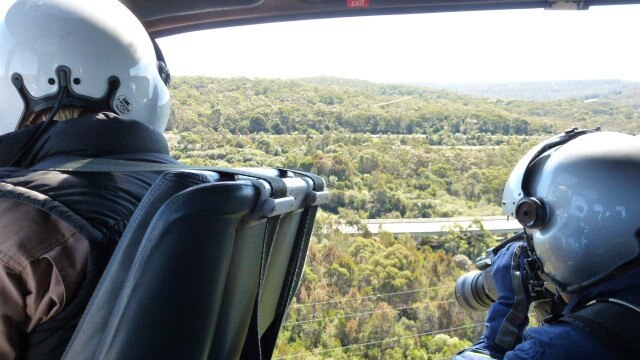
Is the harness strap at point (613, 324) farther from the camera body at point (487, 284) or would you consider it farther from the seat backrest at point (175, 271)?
the seat backrest at point (175, 271)

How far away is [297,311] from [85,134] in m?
1.80

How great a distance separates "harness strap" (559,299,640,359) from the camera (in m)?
0.99

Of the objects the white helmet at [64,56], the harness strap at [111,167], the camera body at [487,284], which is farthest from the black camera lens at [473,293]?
the white helmet at [64,56]

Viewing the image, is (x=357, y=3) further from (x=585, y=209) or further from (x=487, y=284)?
(x=585, y=209)

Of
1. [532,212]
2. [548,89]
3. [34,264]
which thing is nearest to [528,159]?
[532,212]

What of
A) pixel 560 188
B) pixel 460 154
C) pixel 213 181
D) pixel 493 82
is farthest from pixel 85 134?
pixel 493 82

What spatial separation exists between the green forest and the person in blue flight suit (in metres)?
1.22

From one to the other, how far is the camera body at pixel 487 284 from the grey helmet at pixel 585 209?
58 millimetres

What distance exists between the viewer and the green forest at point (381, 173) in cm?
263

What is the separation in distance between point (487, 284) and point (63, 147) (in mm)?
998

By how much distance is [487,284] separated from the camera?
4.89 ft

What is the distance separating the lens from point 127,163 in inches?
37.8

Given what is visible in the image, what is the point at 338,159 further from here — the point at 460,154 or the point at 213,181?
the point at 213,181

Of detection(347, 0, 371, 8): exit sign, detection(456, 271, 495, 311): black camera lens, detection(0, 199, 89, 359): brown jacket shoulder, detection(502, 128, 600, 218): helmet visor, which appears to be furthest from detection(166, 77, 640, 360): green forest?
detection(0, 199, 89, 359): brown jacket shoulder
